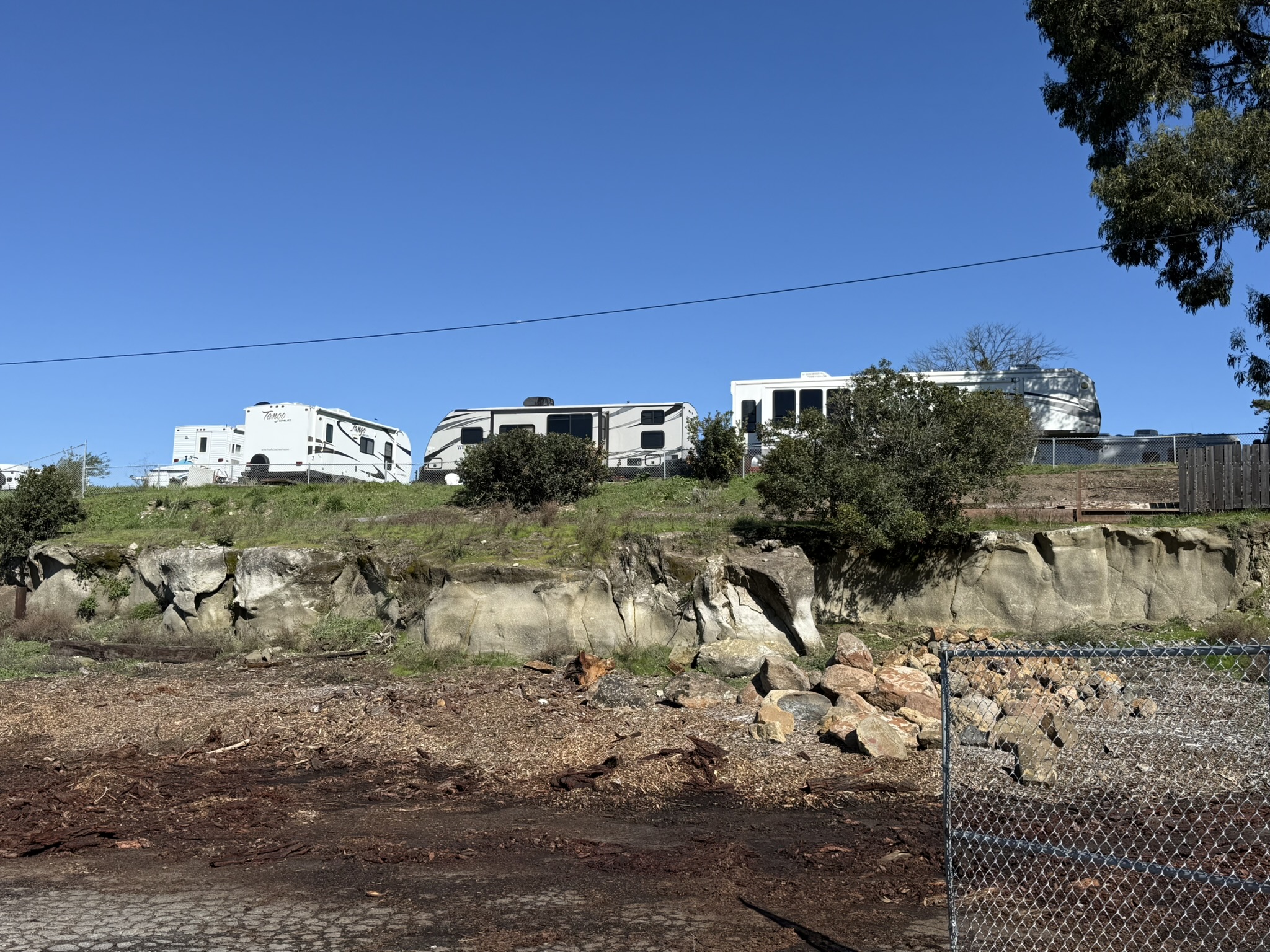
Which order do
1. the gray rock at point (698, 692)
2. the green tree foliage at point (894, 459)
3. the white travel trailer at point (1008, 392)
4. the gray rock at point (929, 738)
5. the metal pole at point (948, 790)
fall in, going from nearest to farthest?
the metal pole at point (948, 790), the gray rock at point (929, 738), the gray rock at point (698, 692), the green tree foliage at point (894, 459), the white travel trailer at point (1008, 392)

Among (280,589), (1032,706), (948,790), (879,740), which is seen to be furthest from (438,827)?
(280,589)

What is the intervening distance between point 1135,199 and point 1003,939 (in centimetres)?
1922

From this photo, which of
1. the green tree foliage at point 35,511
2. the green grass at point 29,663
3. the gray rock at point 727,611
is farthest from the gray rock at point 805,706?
the green tree foliage at point 35,511

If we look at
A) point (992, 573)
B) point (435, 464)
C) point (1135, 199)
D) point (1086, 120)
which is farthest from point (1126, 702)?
point (435, 464)

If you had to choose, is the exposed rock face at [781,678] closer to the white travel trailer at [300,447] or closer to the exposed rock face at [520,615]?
the exposed rock face at [520,615]

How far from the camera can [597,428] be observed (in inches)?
1194

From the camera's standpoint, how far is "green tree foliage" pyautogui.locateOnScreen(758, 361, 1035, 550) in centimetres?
1872

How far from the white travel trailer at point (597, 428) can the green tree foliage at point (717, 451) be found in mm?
1896

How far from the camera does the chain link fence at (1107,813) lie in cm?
546

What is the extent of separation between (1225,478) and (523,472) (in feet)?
50.1

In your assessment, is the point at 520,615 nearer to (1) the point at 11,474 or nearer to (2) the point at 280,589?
(2) the point at 280,589

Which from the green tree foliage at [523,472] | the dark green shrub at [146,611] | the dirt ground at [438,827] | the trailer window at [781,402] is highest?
the trailer window at [781,402]

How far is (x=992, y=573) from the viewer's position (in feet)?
65.3

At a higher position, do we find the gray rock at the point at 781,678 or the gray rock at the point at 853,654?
the gray rock at the point at 853,654
